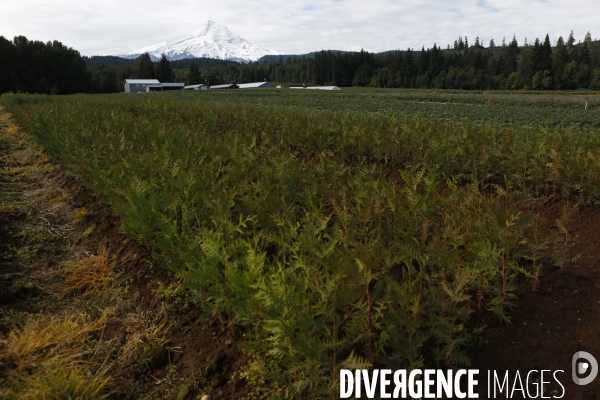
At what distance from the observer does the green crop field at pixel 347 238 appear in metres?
2.55

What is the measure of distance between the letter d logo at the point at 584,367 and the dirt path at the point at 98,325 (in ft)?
7.40

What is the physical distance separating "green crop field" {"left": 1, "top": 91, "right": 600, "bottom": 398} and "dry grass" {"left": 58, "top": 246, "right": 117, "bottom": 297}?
48cm

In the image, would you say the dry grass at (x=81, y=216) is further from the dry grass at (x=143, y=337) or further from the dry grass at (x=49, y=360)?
the dry grass at (x=143, y=337)

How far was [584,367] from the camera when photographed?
2.70m

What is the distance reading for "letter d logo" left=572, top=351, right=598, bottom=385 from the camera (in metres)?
2.61

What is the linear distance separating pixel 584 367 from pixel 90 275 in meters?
4.67

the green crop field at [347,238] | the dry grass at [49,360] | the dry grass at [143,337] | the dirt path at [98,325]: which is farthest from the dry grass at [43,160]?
Answer: the dry grass at [143,337]

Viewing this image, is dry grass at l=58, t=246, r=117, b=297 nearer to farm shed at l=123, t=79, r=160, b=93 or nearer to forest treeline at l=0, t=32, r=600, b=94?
forest treeline at l=0, t=32, r=600, b=94

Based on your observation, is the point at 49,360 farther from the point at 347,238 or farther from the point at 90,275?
the point at 347,238

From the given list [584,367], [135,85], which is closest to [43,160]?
[584,367]

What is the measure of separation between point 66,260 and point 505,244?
16.4 ft

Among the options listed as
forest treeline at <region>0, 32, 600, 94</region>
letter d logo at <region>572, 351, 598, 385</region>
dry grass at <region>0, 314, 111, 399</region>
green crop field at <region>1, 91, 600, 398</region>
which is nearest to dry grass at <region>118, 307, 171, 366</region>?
dry grass at <region>0, 314, 111, 399</region>

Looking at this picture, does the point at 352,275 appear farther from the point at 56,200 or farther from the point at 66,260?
the point at 56,200

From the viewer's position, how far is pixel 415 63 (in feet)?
327
